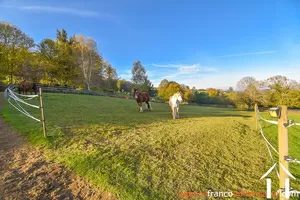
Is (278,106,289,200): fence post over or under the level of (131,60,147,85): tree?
under

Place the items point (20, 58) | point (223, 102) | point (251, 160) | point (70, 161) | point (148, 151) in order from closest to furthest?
point (70, 161)
point (251, 160)
point (148, 151)
point (20, 58)
point (223, 102)

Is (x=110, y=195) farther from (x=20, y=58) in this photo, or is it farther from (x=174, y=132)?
(x=20, y=58)

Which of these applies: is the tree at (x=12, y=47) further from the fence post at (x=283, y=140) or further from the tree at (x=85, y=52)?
the fence post at (x=283, y=140)

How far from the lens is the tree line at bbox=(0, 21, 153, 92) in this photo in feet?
68.4

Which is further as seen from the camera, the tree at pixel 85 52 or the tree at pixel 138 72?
the tree at pixel 138 72

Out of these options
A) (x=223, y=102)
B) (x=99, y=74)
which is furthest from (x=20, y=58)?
(x=223, y=102)

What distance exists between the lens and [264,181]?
9.57 feet

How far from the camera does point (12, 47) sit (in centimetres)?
2123

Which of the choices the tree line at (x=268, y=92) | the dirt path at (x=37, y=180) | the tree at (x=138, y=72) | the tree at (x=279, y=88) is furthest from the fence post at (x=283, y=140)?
the tree at (x=138, y=72)

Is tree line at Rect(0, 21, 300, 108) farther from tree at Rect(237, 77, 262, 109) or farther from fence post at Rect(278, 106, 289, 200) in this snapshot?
fence post at Rect(278, 106, 289, 200)

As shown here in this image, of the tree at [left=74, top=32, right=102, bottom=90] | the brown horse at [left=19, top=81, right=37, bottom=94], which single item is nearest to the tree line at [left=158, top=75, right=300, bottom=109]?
the tree at [left=74, top=32, right=102, bottom=90]

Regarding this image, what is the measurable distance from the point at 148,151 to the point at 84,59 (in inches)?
1094

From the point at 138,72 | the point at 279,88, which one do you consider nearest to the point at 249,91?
the point at 279,88

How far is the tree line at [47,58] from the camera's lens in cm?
2084
